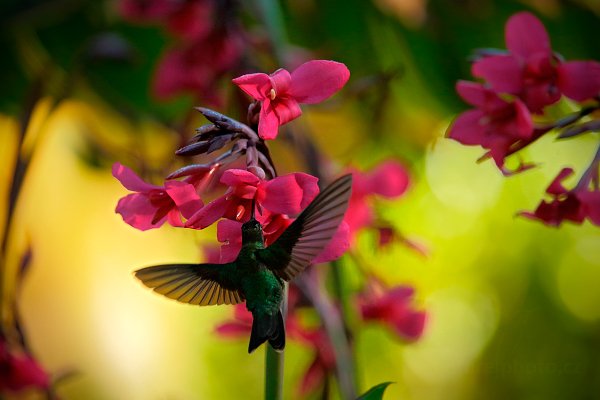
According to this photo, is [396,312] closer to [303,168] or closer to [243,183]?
[303,168]

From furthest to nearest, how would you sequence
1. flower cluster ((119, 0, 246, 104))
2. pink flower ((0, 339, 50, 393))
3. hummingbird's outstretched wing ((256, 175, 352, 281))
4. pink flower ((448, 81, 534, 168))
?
flower cluster ((119, 0, 246, 104)), pink flower ((0, 339, 50, 393)), pink flower ((448, 81, 534, 168)), hummingbird's outstretched wing ((256, 175, 352, 281))

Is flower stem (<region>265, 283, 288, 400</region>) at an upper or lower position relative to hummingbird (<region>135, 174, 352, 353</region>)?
lower

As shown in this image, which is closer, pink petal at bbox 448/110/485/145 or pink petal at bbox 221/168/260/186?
pink petal at bbox 221/168/260/186

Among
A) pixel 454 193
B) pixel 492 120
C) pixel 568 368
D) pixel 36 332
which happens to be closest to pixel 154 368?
pixel 36 332

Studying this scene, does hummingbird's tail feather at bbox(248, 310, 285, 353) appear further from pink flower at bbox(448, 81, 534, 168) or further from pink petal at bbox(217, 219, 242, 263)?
pink flower at bbox(448, 81, 534, 168)

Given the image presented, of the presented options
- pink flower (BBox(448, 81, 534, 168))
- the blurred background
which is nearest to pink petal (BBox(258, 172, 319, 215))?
pink flower (BBox(448, 81, 534, 168))

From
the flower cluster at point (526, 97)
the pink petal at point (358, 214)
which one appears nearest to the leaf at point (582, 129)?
the flower cluster at point (526, 97)

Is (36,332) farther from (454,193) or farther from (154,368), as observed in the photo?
(454,193)
